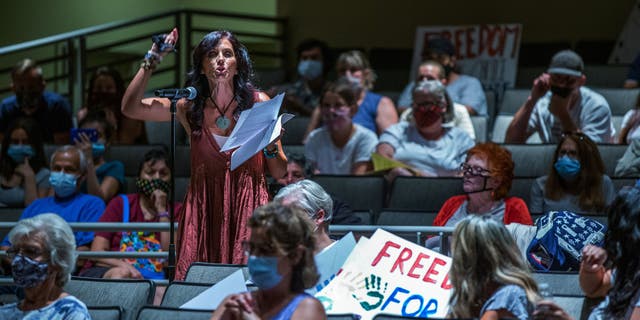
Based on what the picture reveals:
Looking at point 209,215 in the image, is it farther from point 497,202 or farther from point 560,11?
point 560,11

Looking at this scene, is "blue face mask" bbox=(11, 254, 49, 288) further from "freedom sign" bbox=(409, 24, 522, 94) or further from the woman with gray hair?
"freedom sign" bbox=(409, 24, 522, 94)

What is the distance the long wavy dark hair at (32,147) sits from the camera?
6891mm

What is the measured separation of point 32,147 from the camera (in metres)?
6.92

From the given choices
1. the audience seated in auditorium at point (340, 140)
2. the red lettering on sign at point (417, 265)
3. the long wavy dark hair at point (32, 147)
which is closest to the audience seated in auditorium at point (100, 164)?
the long wavy dark hair at point (32, 147)

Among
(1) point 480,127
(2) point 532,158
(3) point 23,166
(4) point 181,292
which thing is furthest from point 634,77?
(4) point 181,292

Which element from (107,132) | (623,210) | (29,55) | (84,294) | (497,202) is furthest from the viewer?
(29,55)

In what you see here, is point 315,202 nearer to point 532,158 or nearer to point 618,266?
point 618,266

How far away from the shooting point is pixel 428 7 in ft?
32.3

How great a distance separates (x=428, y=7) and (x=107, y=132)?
373 cm

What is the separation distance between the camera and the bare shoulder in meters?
3.35

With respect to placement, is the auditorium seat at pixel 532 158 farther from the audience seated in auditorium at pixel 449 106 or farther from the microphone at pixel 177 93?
the microphone at pixel 177 93

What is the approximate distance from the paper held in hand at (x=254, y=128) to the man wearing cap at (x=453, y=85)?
11.7ft

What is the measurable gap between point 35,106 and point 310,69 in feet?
6.58

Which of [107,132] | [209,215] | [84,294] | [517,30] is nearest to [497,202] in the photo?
[209,215]
